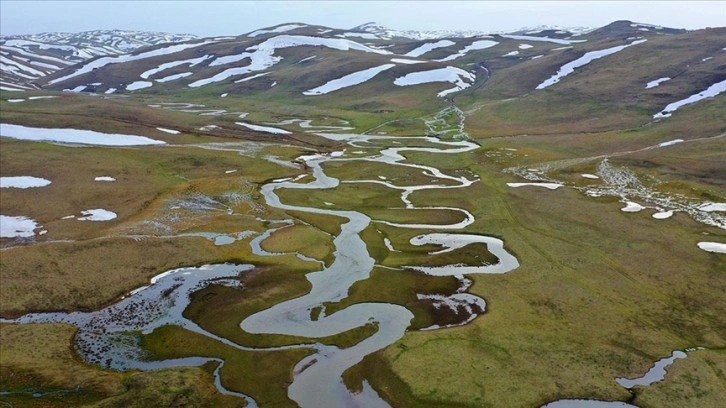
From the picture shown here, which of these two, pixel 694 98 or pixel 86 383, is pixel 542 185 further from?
pixel 694 98

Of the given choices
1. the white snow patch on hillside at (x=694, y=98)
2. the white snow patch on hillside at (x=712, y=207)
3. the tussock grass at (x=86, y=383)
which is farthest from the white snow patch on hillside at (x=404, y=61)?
the tussock grass at (x=86, y=383)

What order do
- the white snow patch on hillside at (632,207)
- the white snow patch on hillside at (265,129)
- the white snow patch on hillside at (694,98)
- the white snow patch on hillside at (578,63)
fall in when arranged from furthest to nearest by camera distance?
the white snow patch on hillside at (578,63) → the white snow patch on hillside at (265,129) → the white snow patch on hillside at (694,98) → the white snow patch on hillside at (632,207)

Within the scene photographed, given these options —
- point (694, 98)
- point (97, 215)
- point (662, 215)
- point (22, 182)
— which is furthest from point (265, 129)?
point (694, 98)

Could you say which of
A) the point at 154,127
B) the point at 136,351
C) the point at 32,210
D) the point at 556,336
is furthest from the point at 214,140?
the point at 556,336

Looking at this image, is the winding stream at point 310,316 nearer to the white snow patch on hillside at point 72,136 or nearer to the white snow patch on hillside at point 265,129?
the white snow patch on hillside at point 72,136

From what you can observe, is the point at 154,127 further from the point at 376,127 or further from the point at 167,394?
the point at 167,394

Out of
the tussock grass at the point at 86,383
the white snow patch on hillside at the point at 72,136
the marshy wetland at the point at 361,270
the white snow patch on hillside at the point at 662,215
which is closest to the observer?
the tussock grass at the point at 86,383

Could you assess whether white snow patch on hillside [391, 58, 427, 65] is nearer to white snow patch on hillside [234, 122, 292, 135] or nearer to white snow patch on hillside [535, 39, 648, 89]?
white snow patch on hillside [535, 39, 648, 89]
